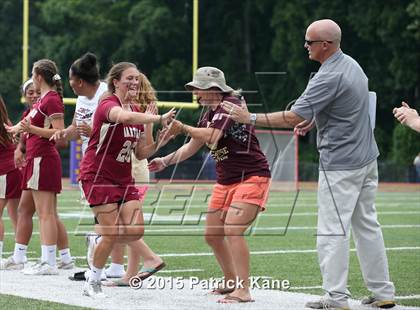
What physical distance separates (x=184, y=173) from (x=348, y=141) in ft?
110

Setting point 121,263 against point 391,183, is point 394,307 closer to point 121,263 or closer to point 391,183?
point 121,263

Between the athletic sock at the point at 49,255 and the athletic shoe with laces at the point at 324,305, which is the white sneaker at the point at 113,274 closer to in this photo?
the athletic sock at the point at 49,255

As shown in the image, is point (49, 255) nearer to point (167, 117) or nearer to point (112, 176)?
point (112, 176)

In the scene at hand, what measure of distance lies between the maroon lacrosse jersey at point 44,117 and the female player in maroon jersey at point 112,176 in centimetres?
148

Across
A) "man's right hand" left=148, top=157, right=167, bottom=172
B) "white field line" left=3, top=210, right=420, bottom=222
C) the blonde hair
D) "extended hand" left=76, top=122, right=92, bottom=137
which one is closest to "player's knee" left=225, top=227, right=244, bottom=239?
"man's right hand" left=148, top=157, right=167, bottom=172

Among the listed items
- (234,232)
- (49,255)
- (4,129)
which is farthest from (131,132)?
(4,129)

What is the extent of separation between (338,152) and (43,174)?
129 inches

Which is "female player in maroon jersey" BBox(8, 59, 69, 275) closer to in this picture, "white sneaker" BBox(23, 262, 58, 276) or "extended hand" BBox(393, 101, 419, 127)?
"white sneaker" BBox(23, 262, 58, 276)

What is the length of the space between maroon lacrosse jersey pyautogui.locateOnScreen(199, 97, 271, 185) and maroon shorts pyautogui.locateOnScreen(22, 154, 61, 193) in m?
2.14

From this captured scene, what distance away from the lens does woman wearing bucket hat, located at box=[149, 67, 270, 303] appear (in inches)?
308

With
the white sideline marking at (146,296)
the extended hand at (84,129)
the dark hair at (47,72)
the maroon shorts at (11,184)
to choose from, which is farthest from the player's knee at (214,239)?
the maroon shorts at (11,184)

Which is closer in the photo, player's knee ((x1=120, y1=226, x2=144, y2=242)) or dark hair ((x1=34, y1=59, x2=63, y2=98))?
player's knee ((x1=120, y1=226, x2=144, y2=242))

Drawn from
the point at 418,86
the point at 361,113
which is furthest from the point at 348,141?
the point at 418,86

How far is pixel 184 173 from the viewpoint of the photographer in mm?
41000
